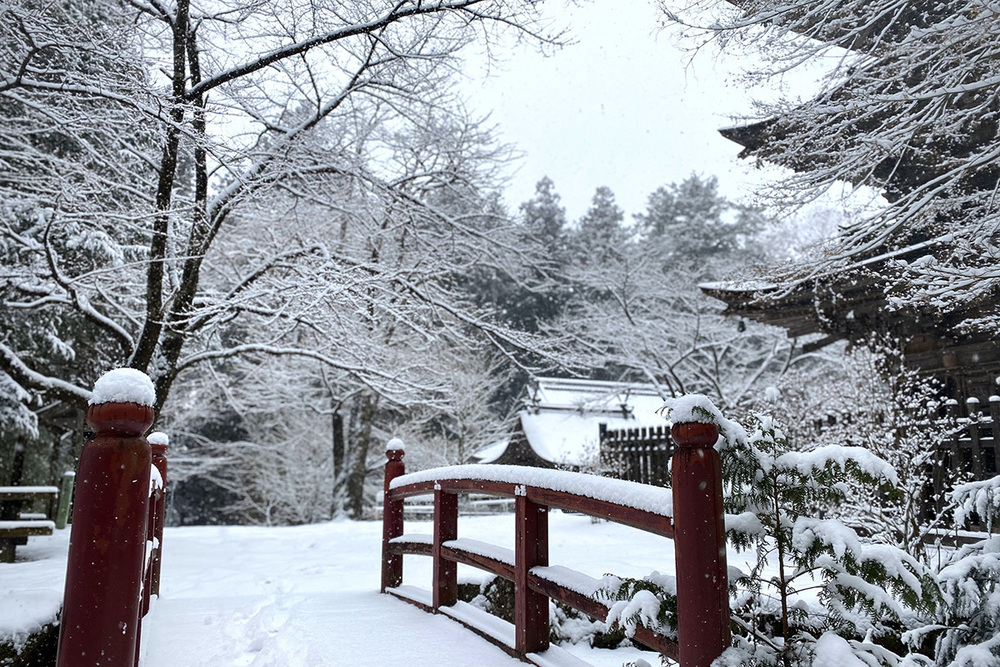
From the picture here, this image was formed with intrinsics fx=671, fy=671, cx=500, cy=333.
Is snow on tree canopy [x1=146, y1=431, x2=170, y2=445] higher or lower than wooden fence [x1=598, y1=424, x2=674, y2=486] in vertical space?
higher

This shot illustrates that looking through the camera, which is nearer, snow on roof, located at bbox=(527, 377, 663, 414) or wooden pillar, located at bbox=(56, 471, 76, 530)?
wooden pillar, located at bbox=(56, 471, 76, 530)

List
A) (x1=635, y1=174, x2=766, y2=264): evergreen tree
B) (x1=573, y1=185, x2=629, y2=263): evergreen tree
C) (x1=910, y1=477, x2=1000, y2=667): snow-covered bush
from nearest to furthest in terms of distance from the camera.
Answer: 1. (x1=910, y1=477, x2=1000, y2=667): snow-covered bush
2. (x1=635, y1=174, x2=766, y2=264): evergreen tree
3. (x1=573, y1=185, x2=629, y2=263): evergreen tree

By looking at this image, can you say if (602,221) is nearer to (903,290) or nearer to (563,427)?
(563,427)

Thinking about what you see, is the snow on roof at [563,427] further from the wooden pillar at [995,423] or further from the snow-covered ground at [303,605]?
the wooden pillar at [995,423]

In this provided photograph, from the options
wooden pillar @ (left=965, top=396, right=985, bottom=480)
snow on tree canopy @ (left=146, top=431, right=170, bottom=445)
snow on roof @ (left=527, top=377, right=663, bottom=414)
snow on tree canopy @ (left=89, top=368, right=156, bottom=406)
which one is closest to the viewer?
snow on tree canopy @ (left=89, top=368, right=156, bottom=406)

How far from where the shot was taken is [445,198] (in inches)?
506

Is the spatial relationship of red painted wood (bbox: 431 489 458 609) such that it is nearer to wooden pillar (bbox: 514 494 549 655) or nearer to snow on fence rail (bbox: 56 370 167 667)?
wooden pillar (bbox: 514 494 549 655)

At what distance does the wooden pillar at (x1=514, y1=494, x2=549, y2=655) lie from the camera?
322 centimetres

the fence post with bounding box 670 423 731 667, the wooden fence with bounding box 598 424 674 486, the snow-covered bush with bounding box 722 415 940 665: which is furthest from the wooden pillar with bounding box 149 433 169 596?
the wooden fence with bounding box 598 424 674 486

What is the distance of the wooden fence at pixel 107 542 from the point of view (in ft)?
6.10

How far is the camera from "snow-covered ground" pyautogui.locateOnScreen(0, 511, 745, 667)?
333 centimetres

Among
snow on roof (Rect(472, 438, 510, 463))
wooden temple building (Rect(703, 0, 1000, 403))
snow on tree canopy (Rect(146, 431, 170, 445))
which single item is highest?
wooden temple building (Rect(703, 0, 1000, 403))

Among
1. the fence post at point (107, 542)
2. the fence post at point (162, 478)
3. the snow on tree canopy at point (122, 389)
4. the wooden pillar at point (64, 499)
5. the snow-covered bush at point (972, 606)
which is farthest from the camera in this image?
the wooden pillar at point (64, 499)

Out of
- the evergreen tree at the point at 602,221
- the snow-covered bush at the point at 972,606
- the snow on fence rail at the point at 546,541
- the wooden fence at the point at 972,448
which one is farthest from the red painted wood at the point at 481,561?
the evergreen tree at the point at 602,221
